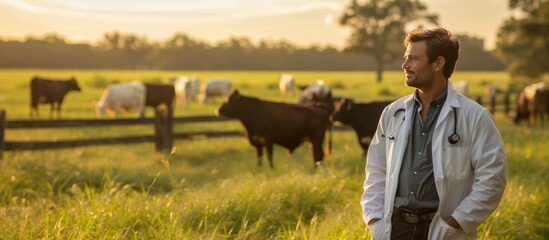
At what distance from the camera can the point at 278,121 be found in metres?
10.9

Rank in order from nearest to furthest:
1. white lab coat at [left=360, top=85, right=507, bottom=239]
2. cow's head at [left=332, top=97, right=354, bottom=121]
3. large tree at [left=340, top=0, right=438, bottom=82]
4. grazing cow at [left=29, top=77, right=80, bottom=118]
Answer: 1. white lab coat at [left=360, top=85, right=507, bottom=239]
2. cow's head at [left=332, top=97, right=354, bottom=121]
3. grazing cow at [left=29, top=77, right=80, bottom=118]
4. large tree at [left=340, top=0, right=438, bottom=82]

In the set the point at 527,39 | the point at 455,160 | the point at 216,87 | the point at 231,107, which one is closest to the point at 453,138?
the point at 455,160

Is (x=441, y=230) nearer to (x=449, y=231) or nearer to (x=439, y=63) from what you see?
(x=449, y=231)

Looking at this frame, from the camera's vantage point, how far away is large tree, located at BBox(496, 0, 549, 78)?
107ft

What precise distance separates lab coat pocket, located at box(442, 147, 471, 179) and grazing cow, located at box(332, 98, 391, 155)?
26.6ft

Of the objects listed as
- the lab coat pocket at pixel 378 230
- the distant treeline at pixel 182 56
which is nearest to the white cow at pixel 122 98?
the lab coat pocket at pixel 378 230

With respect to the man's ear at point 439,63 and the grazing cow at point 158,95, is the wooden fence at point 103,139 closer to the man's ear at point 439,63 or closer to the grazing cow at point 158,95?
the man's ear at point 439,63

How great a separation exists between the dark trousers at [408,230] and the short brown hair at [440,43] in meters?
0.80

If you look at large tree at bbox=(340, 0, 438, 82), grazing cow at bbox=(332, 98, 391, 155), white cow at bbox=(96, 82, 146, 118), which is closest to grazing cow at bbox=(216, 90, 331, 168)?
grazing cow at bbox=(332, 98, 391, 155)

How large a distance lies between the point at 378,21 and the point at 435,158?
54020 millimetres

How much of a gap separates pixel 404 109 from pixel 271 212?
9.73ft

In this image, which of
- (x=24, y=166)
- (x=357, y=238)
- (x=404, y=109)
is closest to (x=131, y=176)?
(x=24, y=166)

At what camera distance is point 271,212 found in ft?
19.7

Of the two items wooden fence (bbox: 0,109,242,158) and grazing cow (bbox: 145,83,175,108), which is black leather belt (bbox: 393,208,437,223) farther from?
grazing cow (bbox: 145,83,175,108)
